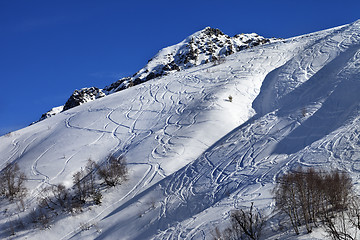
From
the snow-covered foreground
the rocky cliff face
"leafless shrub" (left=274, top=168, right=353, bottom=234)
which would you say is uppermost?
the rocky cliff face

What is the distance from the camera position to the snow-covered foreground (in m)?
15.3

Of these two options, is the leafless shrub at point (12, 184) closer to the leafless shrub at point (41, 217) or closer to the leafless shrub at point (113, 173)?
the leafless shrub at point (41, 217)

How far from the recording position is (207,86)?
28844 millimetres

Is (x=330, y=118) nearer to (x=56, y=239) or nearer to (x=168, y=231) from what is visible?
(x=168, y=231)

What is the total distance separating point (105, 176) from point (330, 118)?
466 inches

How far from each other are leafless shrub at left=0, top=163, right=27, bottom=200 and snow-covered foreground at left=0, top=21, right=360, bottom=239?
0.51 metres

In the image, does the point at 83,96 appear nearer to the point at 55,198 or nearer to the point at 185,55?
the point at 185,55

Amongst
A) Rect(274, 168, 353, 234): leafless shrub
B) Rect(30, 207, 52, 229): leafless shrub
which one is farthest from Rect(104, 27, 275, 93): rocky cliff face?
Rect(274, 168, 353, 234): leafless shrub

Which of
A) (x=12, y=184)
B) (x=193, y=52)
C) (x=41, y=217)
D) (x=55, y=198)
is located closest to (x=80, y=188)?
(x=55, y=198)

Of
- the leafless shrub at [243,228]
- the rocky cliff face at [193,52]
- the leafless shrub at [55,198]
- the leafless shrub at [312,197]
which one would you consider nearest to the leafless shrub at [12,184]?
the leafless shrub at [55,198]

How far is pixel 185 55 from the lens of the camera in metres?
82.1

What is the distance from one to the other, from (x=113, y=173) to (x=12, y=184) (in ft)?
17.3

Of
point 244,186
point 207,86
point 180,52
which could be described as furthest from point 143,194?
point 180,52

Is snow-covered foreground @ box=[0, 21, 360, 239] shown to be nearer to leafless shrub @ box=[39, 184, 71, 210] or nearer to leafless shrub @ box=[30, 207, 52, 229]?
leafless shrub @ box=[30, 207, 52, 229]
